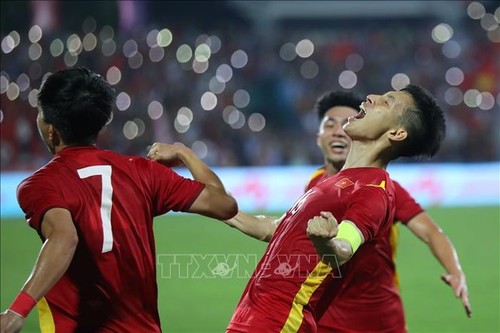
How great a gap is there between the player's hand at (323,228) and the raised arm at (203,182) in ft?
1.94

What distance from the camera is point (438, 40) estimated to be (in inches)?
843

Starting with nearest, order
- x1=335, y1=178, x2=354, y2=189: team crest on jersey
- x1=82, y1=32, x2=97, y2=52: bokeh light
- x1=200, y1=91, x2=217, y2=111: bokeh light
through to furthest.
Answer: x1=335, y1=178, x2=354, y2=189: team crest on jersey
x1=200, y1=91, x2=217, y2=111: bokeh light
x1=82, y1=32, x2=97, y2=52: bokeh light

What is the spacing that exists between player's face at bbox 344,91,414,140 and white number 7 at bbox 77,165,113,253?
4.06 ft

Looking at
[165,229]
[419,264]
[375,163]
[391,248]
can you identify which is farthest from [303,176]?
[375,163]

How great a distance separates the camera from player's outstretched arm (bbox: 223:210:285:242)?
4.53 metres

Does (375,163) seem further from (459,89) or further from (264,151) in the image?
(459,89)

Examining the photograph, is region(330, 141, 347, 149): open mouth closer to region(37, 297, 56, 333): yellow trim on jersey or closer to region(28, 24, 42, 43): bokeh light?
region(37, 297, 56, 333): yellow trim on jersey

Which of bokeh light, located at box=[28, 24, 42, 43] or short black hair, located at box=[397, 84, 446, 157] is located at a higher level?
bokeh light, located at box=[28, 24, 42, 43]

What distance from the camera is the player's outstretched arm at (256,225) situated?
453 centimetres

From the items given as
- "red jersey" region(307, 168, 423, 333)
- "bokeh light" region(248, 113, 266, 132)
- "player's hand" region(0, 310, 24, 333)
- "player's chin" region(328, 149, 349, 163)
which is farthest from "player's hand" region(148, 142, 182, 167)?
"bokeh light" region(248, 113, 266, 132)

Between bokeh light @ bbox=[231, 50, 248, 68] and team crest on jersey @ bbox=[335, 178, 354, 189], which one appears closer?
team crest on jersey @ bbox=[335, 178, 354, 189]

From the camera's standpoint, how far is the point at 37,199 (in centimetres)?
345

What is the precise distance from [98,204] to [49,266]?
42cm

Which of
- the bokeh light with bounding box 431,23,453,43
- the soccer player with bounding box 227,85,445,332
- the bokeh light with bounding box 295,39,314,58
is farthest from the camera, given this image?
the bokeh light with bounding box 431,23,453,43
